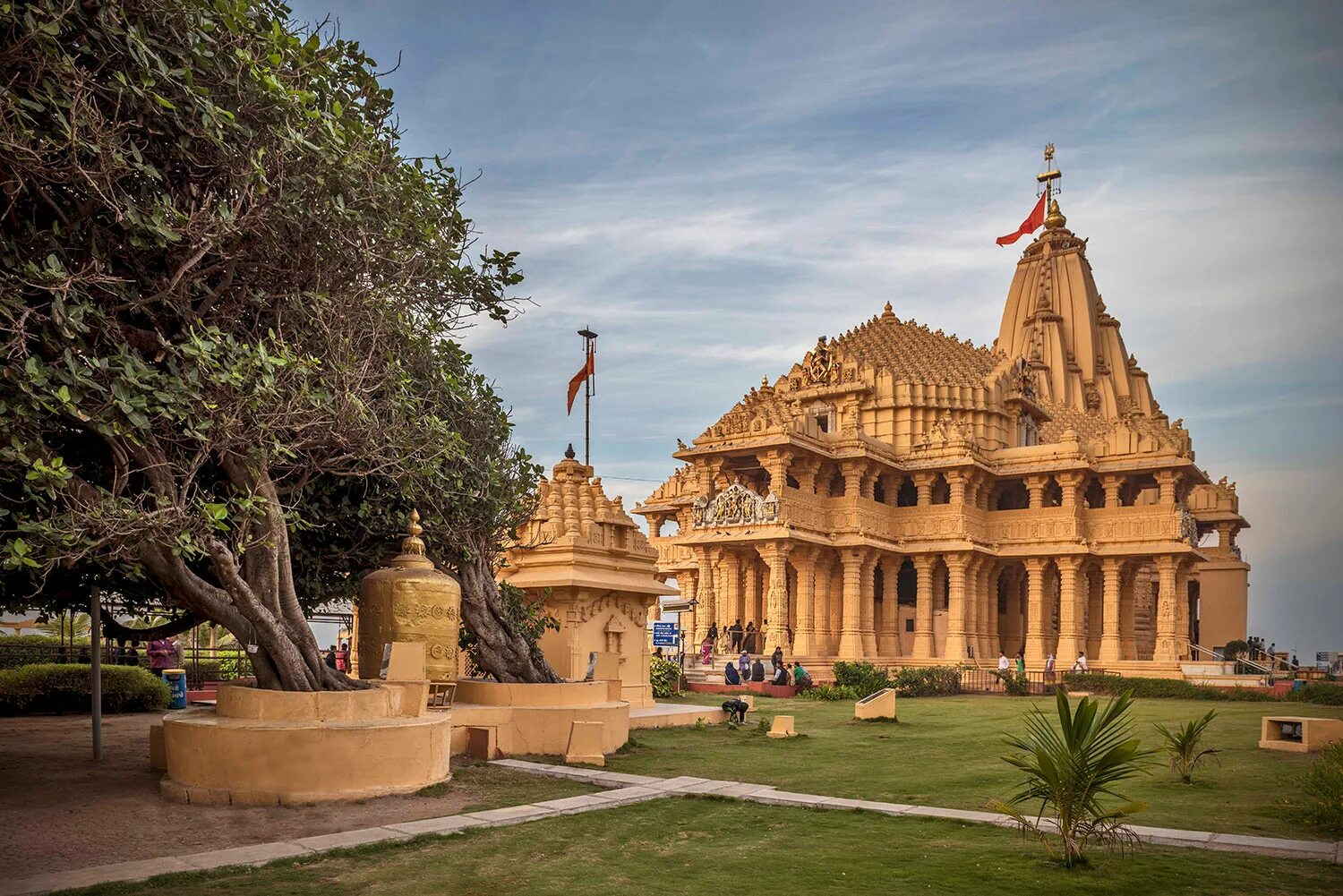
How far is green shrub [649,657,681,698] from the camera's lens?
26.7 m

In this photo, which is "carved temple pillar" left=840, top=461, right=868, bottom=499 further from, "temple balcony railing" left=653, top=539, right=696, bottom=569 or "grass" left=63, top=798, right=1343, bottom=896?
"grass" left=63, top=798, right=1343, bottom=896

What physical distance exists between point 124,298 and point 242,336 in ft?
6.18

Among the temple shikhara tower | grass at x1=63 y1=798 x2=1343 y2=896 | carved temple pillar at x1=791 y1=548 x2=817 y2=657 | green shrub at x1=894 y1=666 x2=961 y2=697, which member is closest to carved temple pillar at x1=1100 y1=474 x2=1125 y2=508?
the temple shikhara tower

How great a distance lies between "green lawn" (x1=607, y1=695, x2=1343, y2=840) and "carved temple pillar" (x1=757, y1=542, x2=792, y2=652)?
47.3ft

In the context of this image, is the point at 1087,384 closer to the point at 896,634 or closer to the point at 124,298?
the point at 896,634

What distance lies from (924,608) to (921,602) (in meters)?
0.26

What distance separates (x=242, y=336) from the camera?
39.2 ft

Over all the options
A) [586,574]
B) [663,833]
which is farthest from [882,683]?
[663,833]

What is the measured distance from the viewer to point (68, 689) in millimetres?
20922

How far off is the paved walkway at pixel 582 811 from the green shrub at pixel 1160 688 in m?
20.2

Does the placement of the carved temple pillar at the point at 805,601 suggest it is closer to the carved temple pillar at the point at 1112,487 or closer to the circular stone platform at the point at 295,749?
the carved temple pillar at the point at 1112,487

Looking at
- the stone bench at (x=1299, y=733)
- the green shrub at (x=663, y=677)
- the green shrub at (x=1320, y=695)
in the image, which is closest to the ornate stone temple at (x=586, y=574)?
the green shrub at (x=663, y=677)

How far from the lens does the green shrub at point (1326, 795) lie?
1045 cm

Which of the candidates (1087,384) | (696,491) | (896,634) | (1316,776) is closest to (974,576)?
(896,634)
